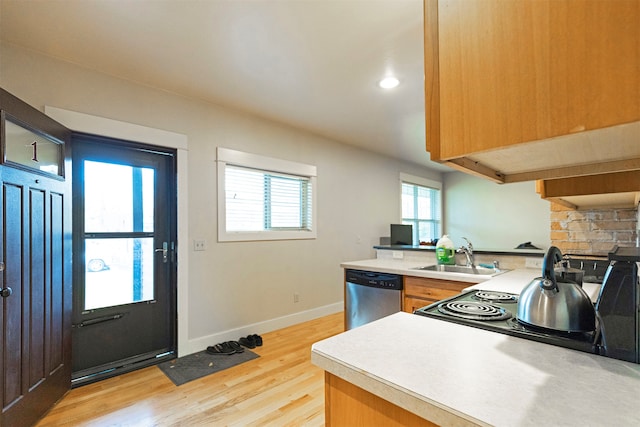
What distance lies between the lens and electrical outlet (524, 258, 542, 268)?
234cm

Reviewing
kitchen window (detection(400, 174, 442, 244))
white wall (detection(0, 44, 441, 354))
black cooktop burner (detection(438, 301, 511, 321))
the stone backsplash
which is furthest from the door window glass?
kitchen window (detection(400, 174, 442, 244))

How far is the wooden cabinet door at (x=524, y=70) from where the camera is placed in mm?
445

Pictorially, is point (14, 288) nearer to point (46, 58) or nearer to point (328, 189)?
point (46, 58)

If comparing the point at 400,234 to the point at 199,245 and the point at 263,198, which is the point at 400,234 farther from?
the point at 199,245

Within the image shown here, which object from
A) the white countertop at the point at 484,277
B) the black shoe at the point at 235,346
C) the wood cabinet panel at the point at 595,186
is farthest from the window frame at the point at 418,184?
the wood cabinet panel at the point at 595,186

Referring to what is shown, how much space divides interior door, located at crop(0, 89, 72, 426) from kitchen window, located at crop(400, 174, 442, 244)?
4.84m

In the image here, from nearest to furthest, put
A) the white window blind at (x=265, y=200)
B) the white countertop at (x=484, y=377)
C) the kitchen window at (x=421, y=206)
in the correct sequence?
the white countertop at (x=484, y=377) < the white window blind at (x=265, y=200) < the kitchen window at (x=421, y=206)

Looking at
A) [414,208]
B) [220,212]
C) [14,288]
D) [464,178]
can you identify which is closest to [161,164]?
[220,212]

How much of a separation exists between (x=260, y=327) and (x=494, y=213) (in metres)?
5.24

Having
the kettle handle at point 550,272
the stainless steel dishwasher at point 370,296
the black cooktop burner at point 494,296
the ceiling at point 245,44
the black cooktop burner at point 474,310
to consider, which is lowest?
the stainless steel dishwasher at point 370,296

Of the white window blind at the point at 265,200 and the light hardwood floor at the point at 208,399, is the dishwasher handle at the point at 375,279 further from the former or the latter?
the white window blind at the point at 265,200

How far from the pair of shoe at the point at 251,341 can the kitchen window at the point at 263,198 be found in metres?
1.00

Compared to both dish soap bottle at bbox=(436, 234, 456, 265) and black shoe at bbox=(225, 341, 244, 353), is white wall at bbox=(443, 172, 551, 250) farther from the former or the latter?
black shoe at bbox=(225, 341, 244, 353)

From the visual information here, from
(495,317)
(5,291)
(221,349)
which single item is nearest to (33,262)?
(5,291)
